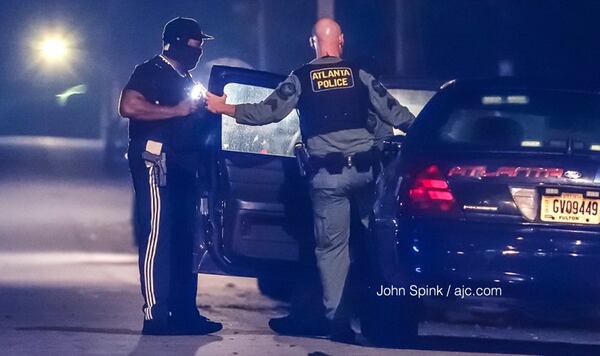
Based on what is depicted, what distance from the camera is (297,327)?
782 centimetres

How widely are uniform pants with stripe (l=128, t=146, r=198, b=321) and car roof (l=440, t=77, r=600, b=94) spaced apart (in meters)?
1.52

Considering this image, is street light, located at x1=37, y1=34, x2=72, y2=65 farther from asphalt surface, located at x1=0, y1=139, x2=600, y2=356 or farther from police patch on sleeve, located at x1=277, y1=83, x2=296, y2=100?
police patch on sleeve, located at x1=277, y1=83, x2=296, y2=100

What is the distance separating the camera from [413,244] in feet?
22.1

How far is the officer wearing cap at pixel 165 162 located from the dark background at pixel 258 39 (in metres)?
11.1

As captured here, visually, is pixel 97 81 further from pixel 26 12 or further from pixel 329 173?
pixel 329 173

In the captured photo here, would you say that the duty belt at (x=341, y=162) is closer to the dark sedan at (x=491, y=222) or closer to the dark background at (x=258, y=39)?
the dark sedan at (x=491, y=222)

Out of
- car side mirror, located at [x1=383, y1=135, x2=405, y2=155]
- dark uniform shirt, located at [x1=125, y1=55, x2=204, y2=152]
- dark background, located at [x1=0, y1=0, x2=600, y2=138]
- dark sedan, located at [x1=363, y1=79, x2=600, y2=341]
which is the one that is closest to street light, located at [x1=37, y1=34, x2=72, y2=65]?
dark background, located at [x1=0, y1=0, x2=600, y2=138]

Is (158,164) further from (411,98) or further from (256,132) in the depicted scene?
(411,98)

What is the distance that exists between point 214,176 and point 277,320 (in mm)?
1017

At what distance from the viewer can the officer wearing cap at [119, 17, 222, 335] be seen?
24.3 feet

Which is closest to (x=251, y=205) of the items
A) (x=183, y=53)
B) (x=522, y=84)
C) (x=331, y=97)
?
(x=331, y=97)

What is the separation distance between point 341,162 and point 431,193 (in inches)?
29.1

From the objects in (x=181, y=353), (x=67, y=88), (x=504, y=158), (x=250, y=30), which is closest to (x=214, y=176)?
(x=181, y=353)

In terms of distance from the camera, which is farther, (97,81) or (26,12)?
(26,12)
